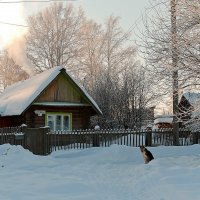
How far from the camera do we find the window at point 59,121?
81.4ft

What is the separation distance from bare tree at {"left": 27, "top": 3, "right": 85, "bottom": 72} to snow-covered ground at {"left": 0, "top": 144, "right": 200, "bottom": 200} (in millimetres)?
28179

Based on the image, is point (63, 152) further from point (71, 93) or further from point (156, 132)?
point (71, 93)

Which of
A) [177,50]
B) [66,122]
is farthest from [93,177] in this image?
[66,122]

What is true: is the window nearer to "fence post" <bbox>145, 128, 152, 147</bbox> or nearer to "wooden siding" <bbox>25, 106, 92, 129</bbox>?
"wooden siding" <bbox>25, 106, 92, 129</bbox>

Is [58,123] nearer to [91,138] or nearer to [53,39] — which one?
[91,138]

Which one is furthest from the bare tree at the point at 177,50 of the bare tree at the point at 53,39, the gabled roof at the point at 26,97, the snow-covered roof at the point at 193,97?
the bare tree at the point at 53,39

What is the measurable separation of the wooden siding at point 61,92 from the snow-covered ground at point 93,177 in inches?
290

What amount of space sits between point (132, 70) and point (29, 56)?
14766 millimetres

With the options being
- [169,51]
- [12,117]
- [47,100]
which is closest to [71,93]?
[47,100]

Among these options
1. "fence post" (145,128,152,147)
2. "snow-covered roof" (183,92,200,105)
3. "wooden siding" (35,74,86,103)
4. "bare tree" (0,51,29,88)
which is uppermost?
"bare tree" (0,51,29,88)

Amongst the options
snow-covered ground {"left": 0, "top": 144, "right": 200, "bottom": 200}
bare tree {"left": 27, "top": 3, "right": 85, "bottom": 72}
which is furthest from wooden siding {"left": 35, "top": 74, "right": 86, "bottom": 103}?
bare tree {"left": 27, "top": 3, "right": 85, "bottom": 72}

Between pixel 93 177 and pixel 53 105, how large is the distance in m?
13.1

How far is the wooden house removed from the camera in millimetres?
23562

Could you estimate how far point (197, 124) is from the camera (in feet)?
48.6
